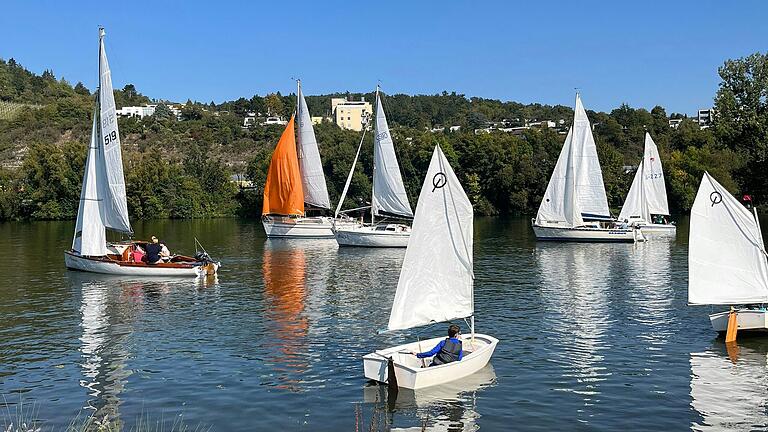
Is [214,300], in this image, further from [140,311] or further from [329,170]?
[329,170]

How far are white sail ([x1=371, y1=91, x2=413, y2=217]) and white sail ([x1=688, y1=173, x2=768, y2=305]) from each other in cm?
3402

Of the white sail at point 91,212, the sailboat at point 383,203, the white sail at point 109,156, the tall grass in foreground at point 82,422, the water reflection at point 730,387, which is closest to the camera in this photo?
the tall grass in foreground at point 82,422

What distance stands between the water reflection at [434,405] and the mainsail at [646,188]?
5311cm

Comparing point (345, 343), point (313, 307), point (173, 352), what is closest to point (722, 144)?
point (313, 307)

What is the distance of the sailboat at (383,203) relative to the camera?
58906 mm

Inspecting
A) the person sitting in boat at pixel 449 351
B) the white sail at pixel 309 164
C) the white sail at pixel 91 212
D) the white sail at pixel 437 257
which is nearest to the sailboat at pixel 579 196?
the white sail at pixel 309 164

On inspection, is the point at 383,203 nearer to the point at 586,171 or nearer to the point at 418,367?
the point at 586,171

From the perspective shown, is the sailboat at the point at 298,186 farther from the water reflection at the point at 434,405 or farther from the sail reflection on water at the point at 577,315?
the water reflection at the point at 434,405

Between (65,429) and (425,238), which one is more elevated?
(425,238)

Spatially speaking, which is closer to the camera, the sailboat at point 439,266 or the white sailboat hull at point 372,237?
the sailboat at point 439,266

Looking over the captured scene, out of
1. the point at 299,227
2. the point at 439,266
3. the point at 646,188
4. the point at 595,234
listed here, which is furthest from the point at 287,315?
the point at 646,188

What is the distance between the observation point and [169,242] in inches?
2618

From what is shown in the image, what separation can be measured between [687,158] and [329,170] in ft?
173

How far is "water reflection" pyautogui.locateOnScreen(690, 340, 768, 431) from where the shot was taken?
18109mm
